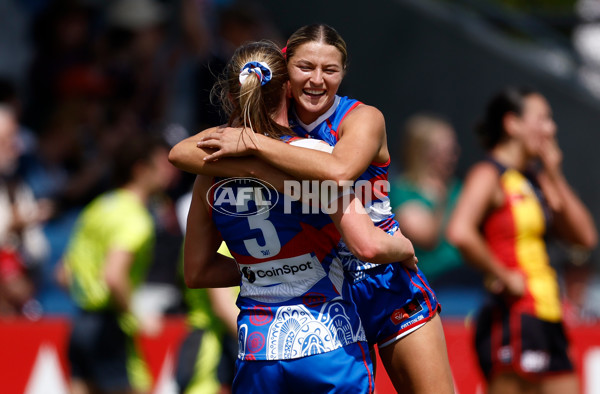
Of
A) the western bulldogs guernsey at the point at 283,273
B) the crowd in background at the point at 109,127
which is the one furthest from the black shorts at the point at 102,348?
the western bulldogs guernsey at the point at 283,273

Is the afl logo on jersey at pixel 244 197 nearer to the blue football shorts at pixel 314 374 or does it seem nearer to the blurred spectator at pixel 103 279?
the blue football shorts at pixel 314 374

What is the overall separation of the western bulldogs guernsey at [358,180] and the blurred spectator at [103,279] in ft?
9.12

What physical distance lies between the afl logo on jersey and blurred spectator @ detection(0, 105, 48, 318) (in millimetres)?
4926

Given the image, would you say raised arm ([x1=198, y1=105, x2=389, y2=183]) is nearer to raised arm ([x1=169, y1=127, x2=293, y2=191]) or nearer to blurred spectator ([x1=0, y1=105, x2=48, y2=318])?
raised arm ([x1=169, y1=127, x2=293, y2=191])

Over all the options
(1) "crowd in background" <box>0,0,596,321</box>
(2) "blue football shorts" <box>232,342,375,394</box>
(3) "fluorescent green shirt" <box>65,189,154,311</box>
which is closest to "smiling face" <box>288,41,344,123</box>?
(2) "blue football shorts" <box>232,342,375,394</box>

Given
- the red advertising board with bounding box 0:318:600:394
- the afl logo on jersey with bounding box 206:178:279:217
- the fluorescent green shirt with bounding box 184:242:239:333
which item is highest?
the afl logo on jersey with bounding box 206:178:279:217

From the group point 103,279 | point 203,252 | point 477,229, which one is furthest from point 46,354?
point 203,252

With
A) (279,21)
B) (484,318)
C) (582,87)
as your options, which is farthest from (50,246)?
(582,87)

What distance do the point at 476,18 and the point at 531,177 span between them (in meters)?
5.40

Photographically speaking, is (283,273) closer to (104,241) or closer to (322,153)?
(322,153)

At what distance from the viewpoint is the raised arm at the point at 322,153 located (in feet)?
9.82

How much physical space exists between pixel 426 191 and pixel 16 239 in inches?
143

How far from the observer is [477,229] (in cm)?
526

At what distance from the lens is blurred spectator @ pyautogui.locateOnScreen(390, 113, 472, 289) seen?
699 cm
